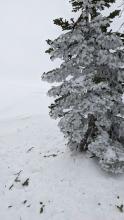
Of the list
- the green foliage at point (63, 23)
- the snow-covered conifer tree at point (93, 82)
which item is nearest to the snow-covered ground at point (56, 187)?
the snow-covered conifer tree at point (93, 82)

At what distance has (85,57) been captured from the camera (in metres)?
14.1

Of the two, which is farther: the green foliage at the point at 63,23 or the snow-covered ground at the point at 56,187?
the green foliage at the point at 63,23

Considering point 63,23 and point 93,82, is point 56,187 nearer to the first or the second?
point 93,82

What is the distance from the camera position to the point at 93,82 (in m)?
13.9

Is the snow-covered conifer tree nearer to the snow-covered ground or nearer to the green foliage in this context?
the green foliage

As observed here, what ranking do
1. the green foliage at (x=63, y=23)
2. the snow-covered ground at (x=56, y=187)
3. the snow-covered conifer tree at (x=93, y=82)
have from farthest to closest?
the green foliage at (x=63, y=23)
the snow-covered conifer tree at (x=93, y=82)
the snow-covered ground at (x=56, y=187)

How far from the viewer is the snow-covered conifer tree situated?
13.9 meters

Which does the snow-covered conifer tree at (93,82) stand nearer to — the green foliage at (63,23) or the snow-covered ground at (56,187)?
the green foliage at (63,23)

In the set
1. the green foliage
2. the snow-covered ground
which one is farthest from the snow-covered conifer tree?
the snow-covered ground

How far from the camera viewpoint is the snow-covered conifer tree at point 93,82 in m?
13.9

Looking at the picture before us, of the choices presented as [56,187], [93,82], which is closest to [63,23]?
[93,82]

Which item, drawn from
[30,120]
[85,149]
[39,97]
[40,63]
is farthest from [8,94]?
[40,63]

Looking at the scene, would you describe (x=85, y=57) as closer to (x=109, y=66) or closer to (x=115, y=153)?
(x=109, y=66)

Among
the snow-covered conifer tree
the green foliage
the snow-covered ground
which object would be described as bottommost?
the snow-covered ground
